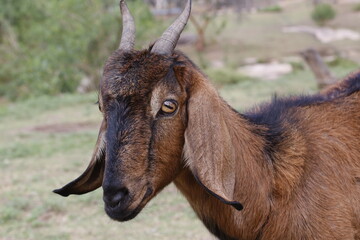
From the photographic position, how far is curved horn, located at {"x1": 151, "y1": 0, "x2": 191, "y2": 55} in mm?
3588

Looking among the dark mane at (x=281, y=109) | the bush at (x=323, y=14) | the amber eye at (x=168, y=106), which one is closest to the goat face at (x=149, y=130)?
the amber eye at (x=168, y=106)

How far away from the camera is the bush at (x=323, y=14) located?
1180 inches

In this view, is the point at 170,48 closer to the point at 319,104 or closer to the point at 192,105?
the point at 192,105

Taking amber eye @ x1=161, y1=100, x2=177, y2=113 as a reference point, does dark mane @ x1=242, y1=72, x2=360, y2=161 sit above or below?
below

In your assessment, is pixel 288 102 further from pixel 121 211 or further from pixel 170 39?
pixel 121 211

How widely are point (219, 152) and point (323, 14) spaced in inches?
1100

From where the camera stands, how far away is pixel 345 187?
3.92m

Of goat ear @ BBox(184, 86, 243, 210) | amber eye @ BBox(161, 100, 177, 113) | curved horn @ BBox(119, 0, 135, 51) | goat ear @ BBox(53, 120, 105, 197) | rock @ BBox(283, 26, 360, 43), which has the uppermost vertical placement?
curved horn @ BBox(119, 0, 135, 51)

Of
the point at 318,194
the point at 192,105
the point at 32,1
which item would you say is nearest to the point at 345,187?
the point at 318,194

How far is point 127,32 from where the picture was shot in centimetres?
392

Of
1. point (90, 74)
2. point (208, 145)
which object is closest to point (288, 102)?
point (208, 145)

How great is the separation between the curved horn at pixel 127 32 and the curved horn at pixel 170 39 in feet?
0.70

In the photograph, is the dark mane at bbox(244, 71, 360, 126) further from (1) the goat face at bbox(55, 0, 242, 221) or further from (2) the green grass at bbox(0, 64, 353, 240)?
(2) the green grass at bbox(0, 64, 353, 240)

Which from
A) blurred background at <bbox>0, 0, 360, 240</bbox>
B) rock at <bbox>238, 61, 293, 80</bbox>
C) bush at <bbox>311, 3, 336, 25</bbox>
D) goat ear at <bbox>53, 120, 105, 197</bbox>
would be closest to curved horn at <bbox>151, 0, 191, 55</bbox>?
goat ear at <bbox>53, 120, 105, 197</bbox>
